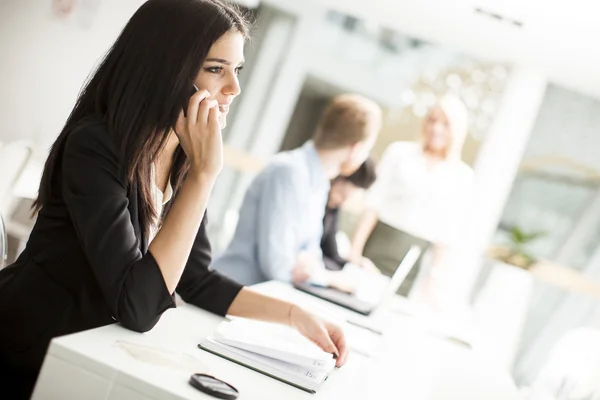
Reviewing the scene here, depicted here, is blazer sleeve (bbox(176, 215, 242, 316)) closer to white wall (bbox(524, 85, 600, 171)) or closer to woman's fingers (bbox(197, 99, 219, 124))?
woman's fingers (bbox(197, 99, 219, 124))

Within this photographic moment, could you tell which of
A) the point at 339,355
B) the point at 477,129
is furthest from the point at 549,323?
the point at 339,355

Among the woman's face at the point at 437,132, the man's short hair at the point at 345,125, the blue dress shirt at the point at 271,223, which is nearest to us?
the blue dress shirt at the point at 271,223

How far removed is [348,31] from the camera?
5.63m

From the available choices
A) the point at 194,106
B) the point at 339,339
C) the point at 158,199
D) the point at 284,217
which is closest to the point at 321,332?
the point at 339,339

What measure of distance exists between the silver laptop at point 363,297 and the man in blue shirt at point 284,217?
0.07 m

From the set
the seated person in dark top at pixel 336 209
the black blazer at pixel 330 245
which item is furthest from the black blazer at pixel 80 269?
the black blazer at pixel 330 245

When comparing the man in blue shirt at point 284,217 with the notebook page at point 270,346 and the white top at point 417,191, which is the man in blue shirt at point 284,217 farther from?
the white top at point 417,191

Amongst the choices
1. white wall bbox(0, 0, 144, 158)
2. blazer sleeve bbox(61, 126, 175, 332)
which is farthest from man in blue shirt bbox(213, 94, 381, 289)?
blazer sleeve bbox(61, 126, 175, 332)

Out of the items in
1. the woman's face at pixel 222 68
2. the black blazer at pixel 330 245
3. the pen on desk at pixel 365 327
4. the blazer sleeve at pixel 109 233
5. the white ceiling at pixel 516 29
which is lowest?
the pen on desk at pixel 365 327

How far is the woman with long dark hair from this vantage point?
4.11ft

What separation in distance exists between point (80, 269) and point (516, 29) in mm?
3938

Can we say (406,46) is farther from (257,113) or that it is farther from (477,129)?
(257,113)

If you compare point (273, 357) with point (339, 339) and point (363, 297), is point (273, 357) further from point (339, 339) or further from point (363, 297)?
point (363, 297)

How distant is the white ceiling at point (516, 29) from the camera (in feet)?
13.6
